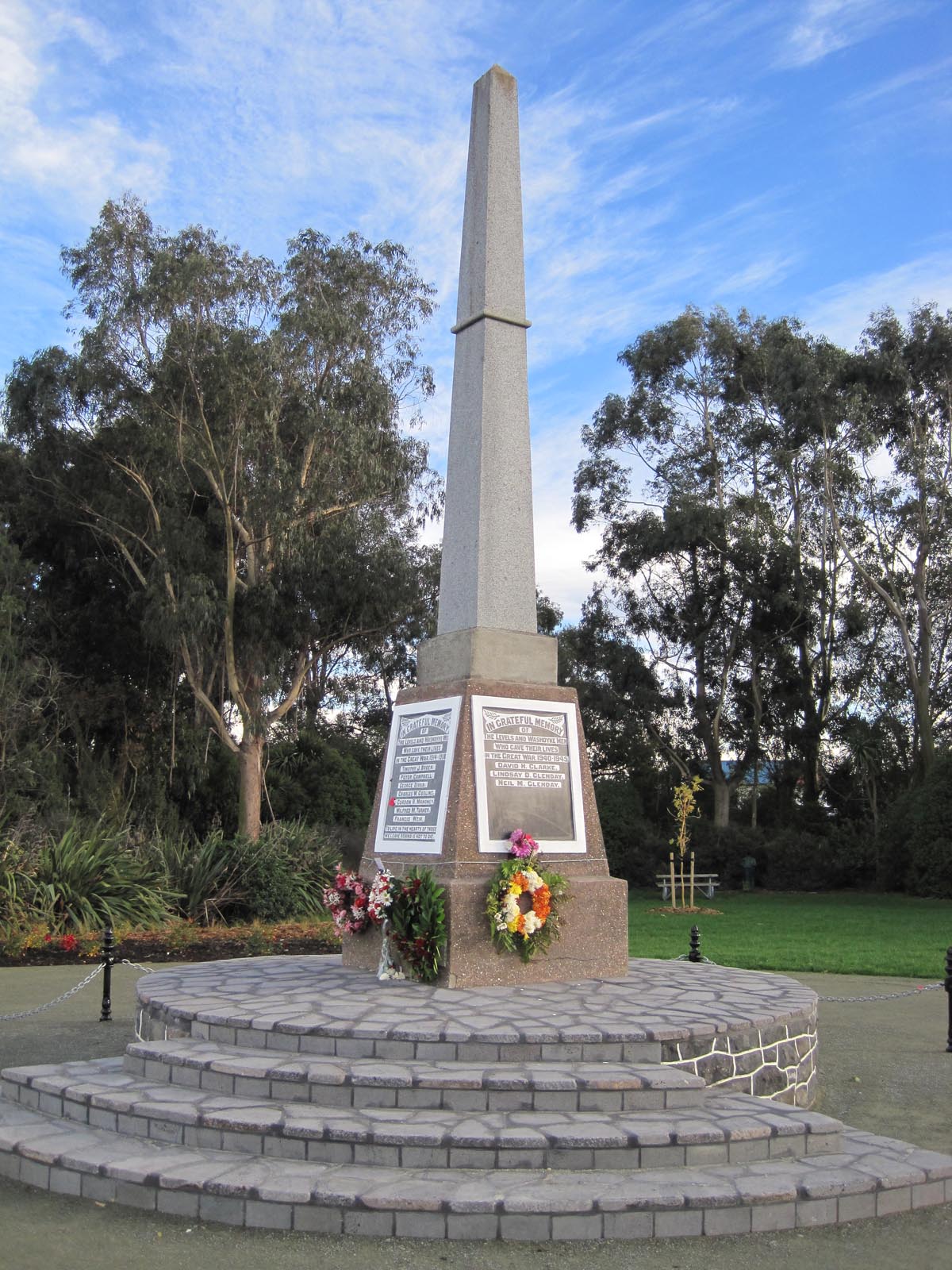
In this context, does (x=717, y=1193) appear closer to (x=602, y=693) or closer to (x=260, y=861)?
(x=260, y=861)

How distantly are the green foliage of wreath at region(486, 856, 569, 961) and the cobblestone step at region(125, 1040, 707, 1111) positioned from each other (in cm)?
156

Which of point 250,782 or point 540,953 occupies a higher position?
point 250,782

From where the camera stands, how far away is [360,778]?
28.5 meters

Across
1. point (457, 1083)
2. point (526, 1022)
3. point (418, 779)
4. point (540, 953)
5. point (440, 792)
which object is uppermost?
point (418, 779)

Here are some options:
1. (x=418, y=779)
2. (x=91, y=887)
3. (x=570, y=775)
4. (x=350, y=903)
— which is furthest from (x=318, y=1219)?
(x=91, y=887)

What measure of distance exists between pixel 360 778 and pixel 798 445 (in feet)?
54.2

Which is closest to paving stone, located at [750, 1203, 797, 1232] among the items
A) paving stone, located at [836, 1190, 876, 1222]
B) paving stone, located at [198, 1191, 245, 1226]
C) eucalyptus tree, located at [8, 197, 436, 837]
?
paving stone, located at [836, 1190, 876, 1222]

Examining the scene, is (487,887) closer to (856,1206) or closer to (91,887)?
(856,1206)

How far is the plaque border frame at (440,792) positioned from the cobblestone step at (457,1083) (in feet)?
7.07

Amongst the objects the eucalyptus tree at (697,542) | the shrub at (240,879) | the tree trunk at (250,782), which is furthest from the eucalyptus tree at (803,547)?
the shrub at (240,879)

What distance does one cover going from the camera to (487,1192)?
15.5 ft

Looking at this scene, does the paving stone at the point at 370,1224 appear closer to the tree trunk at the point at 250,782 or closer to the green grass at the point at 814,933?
the green grass at the point at 814,933

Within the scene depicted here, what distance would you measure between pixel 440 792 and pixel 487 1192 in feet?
11.3

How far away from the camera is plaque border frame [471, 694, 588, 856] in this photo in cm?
779
